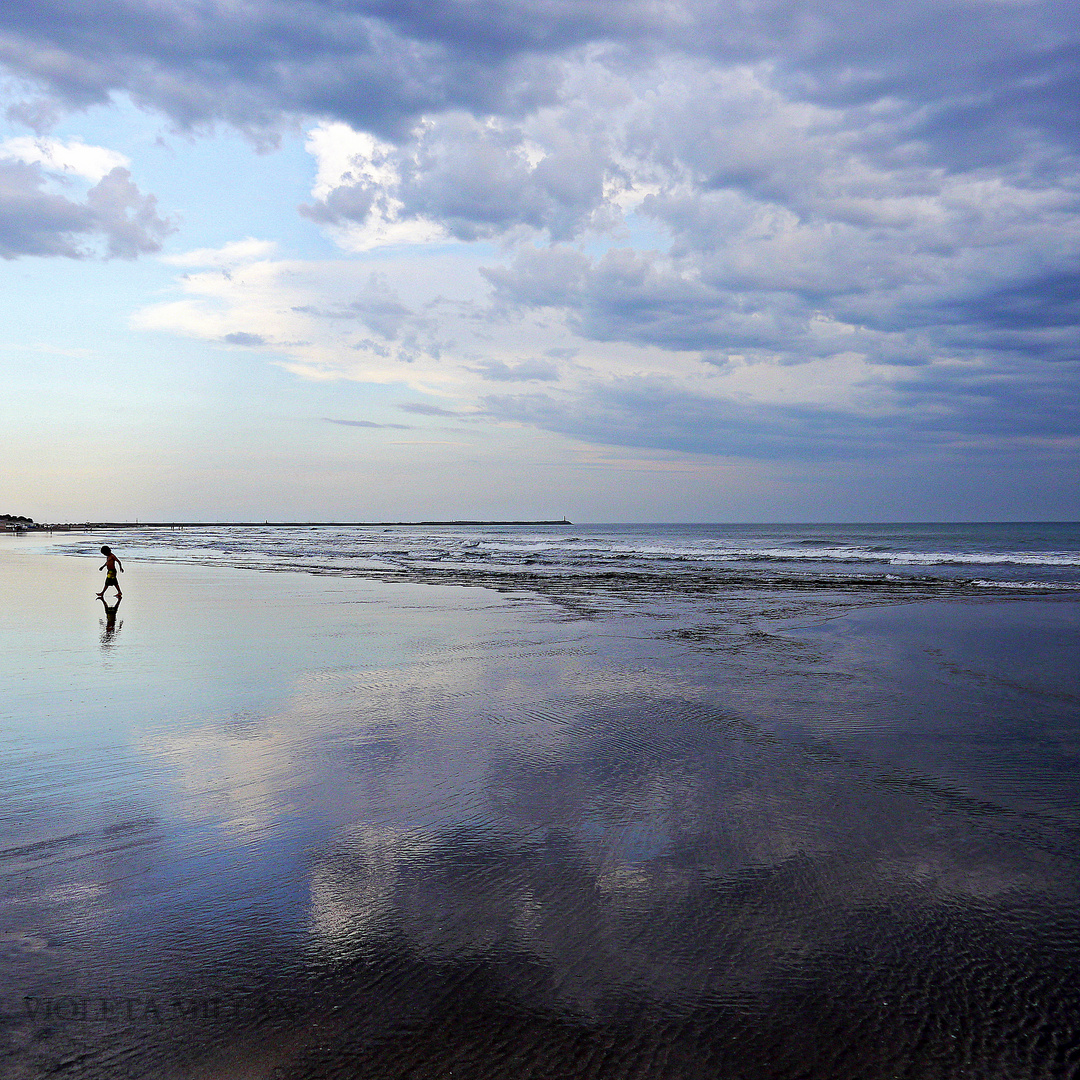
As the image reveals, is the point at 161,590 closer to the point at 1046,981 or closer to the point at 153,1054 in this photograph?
the point at 153,1054

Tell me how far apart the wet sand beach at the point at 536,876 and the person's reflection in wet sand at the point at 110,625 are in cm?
260

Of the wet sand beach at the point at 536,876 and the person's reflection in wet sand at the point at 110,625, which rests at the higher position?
the wet sand beach at the point at 536,876

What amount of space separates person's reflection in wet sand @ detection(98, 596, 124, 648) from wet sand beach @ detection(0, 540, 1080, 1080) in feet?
8.52

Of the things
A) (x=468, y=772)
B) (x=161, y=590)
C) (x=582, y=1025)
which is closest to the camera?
(x=582, y=1025)

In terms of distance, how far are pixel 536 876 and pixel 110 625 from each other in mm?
12674

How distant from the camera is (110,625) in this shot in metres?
13.9

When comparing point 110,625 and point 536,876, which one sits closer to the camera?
point 536,876

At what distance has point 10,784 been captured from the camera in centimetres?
550

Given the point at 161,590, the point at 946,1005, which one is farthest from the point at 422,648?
the point at 161,590

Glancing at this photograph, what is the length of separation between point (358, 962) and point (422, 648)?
8532mm

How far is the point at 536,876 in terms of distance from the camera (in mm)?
4164

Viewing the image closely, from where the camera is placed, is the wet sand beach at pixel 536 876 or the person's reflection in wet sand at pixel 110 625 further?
the person's reflection in wet sand at pixel 110 625

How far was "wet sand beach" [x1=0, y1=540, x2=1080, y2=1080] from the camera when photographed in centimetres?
287

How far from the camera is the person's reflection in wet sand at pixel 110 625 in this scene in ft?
40.1
